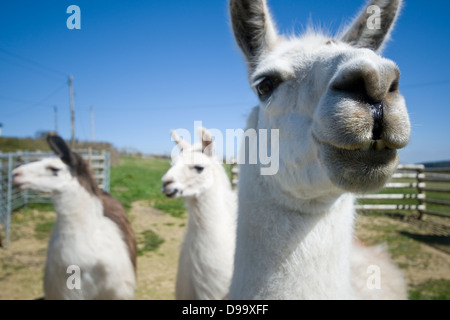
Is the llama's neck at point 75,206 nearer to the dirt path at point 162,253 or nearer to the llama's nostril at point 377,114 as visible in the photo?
the dirt path at point 162,253

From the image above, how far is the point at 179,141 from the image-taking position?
15.7 ft

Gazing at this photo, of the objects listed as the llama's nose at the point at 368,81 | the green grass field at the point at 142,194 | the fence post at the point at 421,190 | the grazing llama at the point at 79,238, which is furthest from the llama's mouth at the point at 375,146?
the fence post at the point at 421,190

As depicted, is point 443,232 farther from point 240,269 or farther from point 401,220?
point 240,269

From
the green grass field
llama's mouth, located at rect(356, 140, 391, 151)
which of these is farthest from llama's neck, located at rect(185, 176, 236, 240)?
the green grass field

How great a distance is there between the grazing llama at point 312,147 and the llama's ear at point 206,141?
7.87ft

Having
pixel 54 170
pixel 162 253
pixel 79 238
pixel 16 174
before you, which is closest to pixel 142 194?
pixel 162 253

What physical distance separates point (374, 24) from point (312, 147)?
1035 millimetres

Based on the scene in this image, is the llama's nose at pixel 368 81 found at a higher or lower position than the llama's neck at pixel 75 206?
higher

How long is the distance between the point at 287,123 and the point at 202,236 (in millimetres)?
2613

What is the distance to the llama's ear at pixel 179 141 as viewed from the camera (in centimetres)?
476

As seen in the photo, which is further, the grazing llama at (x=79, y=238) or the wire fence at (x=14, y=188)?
the wire fence at (x=14, y=188)

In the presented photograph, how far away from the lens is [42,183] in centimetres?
434

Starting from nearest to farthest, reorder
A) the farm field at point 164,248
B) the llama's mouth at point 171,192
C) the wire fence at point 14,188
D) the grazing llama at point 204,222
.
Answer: the grazing llama at point 204,222
the llama's mouth at point 171,192
the farm field at point 164,248
the wire fence at point 14,188
